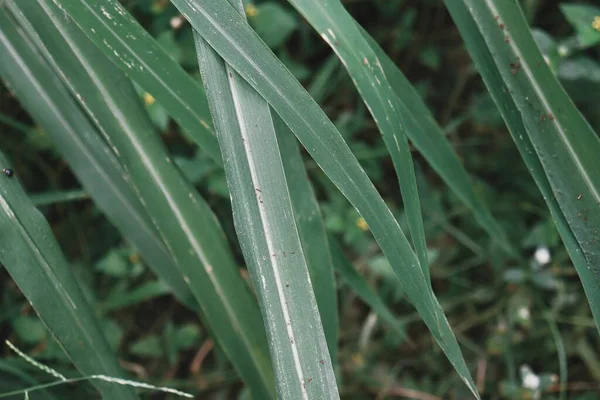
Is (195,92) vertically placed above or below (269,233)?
above

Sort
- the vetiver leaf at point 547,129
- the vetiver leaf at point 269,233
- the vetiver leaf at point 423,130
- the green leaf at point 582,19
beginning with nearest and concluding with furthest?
1. the vetiver leaf at point 269,233
2. the vetiver leaf at point 547,129
3. the vetiver leaf at point 423,130
4. the green leaf at point 582,19

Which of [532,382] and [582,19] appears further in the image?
[532,382]

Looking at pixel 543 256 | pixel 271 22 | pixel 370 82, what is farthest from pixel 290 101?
pixel 543 256

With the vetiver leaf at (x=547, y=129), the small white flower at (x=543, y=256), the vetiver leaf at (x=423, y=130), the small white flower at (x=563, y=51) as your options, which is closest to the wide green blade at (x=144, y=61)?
the vetiver leaf at (x=423, y=130)

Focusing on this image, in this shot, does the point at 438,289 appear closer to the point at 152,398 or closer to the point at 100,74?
the point at 152,398

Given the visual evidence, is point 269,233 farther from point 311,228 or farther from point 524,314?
point 524,314

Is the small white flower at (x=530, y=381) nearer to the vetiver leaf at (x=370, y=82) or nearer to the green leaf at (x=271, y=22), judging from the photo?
the vetiver leaf at (x=370, y=82)

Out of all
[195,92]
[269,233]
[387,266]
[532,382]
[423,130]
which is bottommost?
[532,382]
